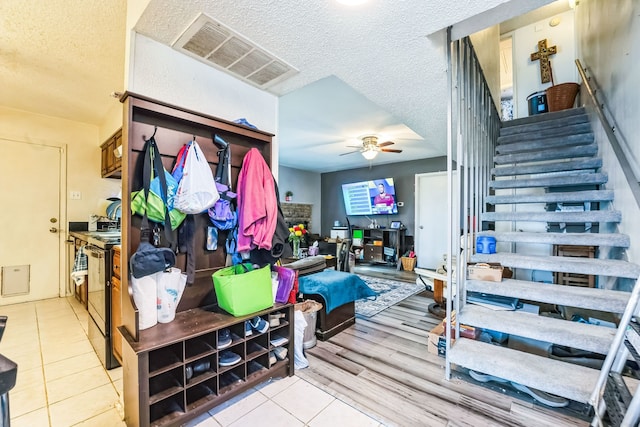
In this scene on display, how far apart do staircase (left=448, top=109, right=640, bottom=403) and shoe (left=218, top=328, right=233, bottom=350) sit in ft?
4.87

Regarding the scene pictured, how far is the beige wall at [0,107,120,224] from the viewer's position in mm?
3393

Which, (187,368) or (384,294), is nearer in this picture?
(187,368)

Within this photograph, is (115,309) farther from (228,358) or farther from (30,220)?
(30,220)

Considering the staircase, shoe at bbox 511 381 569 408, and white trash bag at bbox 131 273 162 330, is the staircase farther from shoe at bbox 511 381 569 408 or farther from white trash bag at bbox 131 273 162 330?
white trash bag at bbox 131 273 162 330

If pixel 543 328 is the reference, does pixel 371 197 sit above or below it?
above

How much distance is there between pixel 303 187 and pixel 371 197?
6.29 ft

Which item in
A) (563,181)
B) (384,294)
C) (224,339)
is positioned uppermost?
(563,181)

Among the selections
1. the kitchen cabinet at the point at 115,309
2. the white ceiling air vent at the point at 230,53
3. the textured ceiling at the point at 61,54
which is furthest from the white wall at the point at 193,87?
the kitchen cabinet at the point at 115,309

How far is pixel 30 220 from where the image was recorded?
3480 mm

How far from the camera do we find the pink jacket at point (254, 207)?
188 cm

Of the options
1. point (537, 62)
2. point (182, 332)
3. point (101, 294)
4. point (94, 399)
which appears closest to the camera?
point (182, 332)

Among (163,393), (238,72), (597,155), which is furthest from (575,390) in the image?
(238,72)

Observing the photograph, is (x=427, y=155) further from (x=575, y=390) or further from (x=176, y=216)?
(x=176, y=216)

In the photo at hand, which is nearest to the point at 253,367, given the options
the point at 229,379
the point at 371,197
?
the point at 229,379
